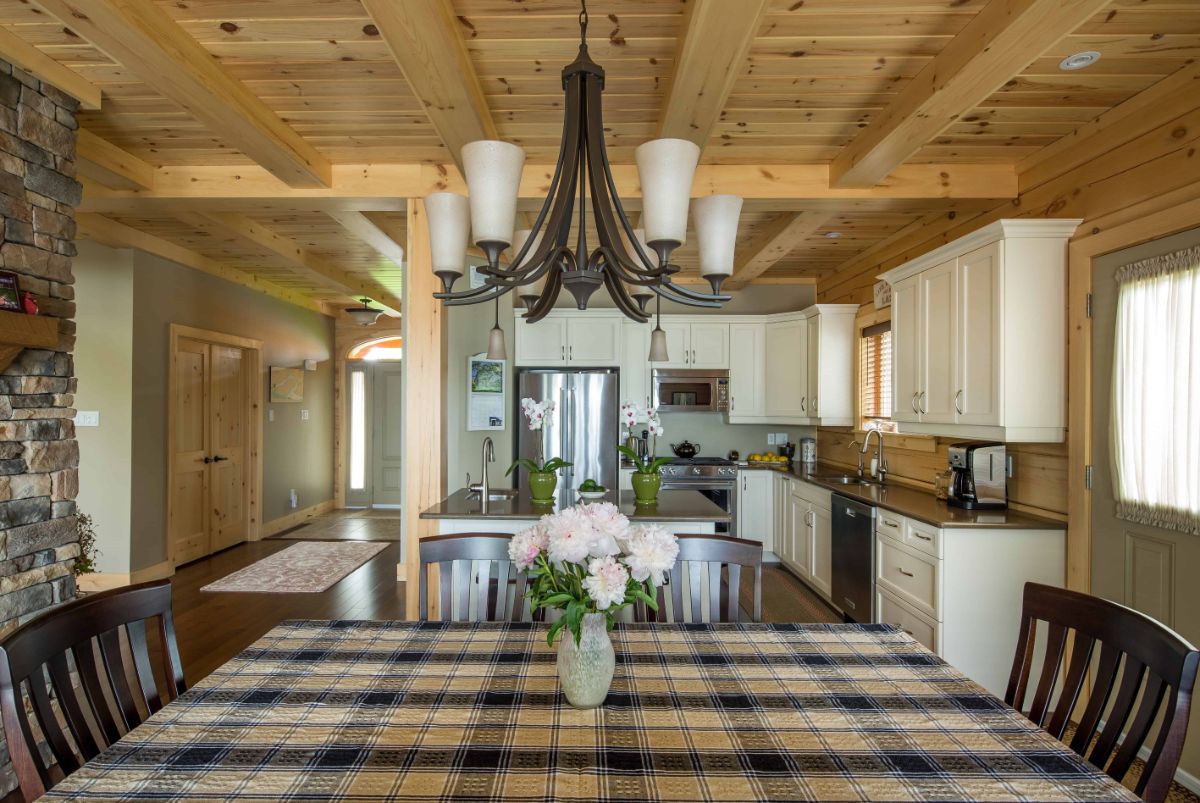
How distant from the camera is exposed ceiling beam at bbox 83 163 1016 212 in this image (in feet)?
10.3

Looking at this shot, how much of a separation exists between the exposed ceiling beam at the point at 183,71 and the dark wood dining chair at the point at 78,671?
1.61 meters

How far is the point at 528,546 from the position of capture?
1168 millimetres

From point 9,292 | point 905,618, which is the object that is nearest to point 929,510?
point 905,618

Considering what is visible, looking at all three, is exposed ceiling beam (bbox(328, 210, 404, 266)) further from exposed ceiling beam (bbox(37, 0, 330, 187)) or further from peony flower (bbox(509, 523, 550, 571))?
peony flower (bbox(509, 523, 550, 571))

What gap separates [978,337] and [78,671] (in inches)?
128

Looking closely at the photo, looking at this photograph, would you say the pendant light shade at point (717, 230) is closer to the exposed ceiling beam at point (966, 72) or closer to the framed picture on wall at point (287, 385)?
the exposed ceiling beam at point (966, 72)

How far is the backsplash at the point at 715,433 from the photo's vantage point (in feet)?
19.7

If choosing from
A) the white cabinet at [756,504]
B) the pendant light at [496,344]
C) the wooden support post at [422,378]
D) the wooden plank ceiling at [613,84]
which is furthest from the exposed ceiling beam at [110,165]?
the white cabinet at [756,504]

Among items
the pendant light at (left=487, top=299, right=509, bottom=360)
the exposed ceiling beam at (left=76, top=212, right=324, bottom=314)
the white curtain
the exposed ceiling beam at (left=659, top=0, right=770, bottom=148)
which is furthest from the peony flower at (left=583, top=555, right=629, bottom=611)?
the exposed ceiling beam at (left=76, top=212, right=324, bottom=314)

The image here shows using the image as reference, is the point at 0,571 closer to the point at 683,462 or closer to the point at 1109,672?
the point at 1109,672

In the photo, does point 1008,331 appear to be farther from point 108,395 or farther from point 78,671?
point 108,395

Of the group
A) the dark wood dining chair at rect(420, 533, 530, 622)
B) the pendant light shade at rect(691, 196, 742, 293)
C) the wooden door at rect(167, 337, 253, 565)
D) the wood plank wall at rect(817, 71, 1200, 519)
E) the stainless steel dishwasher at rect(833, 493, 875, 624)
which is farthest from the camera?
the wooden door at rect(167, 337, 253, 565)

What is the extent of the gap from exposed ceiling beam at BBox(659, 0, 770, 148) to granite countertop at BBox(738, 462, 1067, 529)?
6.45ft

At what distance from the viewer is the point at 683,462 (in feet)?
18.3
